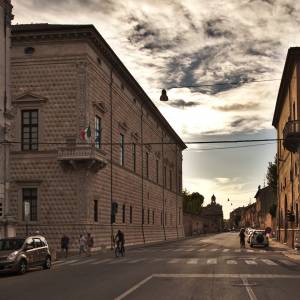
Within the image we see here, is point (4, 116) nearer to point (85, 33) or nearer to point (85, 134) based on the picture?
point (85, 134)

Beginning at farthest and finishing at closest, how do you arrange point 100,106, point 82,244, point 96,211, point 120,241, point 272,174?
point 272,174
point 100,106
point 96,211
point 82,244
point 120,241

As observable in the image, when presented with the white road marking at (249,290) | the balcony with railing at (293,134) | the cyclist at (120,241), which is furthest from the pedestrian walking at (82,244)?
the white road marking at (249,290)

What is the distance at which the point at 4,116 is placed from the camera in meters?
33.8

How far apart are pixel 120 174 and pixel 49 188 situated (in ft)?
39.0

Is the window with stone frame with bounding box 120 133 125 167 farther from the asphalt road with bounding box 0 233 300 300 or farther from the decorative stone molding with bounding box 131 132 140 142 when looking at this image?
the asphalt road with bounding box 0 233 300 300

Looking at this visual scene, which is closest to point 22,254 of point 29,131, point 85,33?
point 29,131

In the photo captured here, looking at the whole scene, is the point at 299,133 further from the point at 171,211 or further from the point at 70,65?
the point at 171,211

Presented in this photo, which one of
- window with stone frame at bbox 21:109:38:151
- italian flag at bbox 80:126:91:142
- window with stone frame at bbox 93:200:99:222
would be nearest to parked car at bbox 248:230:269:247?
window with stone frame at bbox 93:200:99:222

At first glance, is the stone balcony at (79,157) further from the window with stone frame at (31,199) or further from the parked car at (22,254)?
the parked car at (22,254)

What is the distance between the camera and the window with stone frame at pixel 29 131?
43.8m

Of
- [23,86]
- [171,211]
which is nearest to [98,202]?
[23,86]

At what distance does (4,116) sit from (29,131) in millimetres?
10097

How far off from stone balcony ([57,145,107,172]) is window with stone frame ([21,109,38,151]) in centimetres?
264

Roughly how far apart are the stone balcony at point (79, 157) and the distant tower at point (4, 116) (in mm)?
8309
